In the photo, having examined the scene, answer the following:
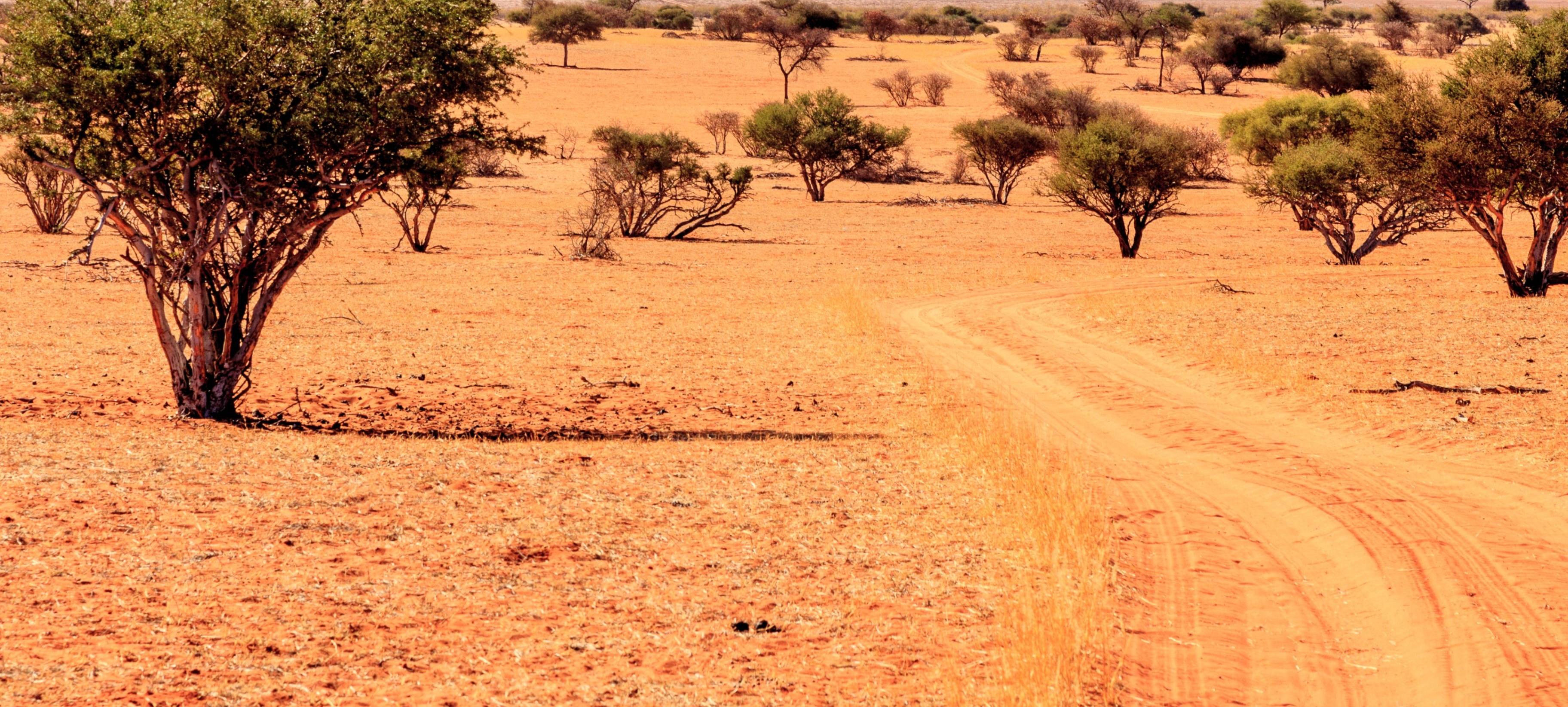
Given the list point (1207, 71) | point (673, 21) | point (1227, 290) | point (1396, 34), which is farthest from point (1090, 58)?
point (1227, 290)

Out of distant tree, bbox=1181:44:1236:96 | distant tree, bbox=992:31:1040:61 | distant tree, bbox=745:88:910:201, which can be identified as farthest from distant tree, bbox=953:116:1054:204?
distant tree, bbox=992:31:1040:61

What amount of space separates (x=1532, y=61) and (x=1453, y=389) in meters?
11.9

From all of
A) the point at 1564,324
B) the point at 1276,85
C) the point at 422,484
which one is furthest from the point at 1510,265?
the point at 1276,85

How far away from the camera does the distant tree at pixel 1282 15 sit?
104938mm

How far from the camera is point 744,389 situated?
49.9ft

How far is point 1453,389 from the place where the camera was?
1412 centimetres

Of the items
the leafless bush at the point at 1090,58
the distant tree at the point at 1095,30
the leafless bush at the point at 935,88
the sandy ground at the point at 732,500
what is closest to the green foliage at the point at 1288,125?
the leafless bush at the point at 935,88

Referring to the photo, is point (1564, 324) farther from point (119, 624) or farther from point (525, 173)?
point (525, 173)

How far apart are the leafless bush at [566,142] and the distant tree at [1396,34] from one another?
6693cm

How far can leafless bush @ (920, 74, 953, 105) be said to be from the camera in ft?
257

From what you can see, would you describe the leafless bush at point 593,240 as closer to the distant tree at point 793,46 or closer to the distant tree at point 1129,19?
the distant tree at point 793,46

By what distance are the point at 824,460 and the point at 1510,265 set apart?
59.1ft

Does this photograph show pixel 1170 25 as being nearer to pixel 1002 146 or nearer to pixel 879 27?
pixel 879 27

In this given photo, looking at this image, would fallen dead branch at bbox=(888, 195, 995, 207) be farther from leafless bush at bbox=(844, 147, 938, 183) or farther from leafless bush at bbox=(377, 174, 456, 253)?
leafless bush at bbox=(377, 174, 456, 253)
